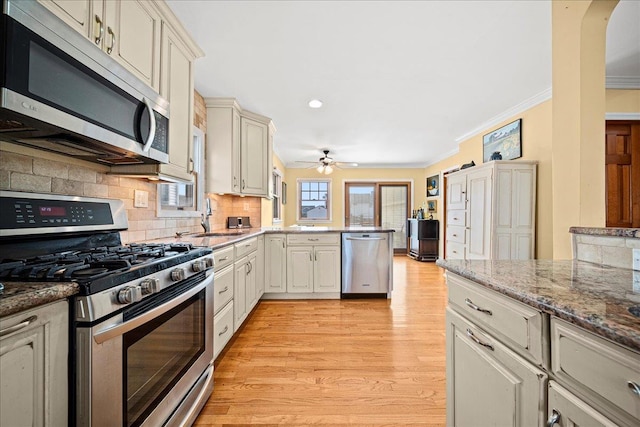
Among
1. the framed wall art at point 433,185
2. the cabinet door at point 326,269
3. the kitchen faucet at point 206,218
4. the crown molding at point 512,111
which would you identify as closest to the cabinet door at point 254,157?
the kitchen faucet at point 206,218

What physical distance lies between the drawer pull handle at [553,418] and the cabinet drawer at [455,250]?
3.46 meters

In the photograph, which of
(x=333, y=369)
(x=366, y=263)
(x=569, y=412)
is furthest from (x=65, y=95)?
(x=366, y=263)

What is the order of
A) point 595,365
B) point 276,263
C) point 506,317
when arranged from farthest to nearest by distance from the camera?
point 276,263, point 506,317, point 595,365

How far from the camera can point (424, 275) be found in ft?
16.0

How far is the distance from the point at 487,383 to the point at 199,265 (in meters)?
1.35

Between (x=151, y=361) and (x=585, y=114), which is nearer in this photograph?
(x=151, y=361)

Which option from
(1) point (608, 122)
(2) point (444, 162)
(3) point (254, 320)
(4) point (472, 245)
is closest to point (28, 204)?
(3) point (254, 320)

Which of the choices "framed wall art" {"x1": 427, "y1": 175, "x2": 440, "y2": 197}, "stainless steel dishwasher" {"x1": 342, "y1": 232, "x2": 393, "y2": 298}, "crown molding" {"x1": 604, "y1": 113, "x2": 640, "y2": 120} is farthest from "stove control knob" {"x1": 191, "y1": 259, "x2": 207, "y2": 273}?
"framed wall art" {"x1": 427, "y1": 175, "x2": 440, "y2": 197}

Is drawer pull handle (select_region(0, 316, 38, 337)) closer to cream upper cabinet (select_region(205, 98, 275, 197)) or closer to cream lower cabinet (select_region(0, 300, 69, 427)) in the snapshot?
cream lower cabinet (select_region(0, 300, 69, 427))

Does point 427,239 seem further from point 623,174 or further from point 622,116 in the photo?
point 622,116

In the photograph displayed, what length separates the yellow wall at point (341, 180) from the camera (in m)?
7.30

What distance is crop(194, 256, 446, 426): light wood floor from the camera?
1502 mm

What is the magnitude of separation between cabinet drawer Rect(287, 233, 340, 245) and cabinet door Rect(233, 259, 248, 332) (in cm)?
93

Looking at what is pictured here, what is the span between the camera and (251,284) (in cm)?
280
